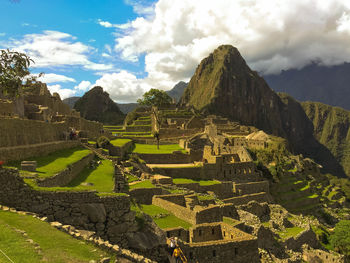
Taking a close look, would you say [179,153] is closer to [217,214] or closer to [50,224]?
[217,214]

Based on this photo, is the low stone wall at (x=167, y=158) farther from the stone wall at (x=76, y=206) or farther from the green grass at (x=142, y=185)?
the stone wall at (x=76, y=206)

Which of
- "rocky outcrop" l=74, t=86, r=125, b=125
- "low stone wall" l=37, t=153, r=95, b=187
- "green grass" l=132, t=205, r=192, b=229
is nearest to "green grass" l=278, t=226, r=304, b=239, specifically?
"green grass" l=132, t=205, r=192, b=229

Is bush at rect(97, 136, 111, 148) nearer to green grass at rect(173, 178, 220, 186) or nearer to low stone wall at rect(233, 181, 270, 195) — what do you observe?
green grass at rect(173, 178, 220, 186)

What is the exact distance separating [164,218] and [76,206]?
8497 millimetres

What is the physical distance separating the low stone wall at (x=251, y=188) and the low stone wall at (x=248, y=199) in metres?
1.12

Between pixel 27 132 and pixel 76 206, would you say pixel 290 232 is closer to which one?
pixel 76 206

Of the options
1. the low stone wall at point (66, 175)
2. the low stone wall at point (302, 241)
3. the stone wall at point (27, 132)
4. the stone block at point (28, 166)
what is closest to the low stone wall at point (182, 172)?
the low stone wall at point (66, 175)

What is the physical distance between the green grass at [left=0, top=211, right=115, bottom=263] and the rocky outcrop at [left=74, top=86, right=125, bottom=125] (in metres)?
87.0

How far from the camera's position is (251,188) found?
117 feet

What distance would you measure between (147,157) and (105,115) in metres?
66.2

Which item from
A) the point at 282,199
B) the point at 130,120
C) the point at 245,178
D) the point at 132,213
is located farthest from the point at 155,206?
the point at 130,120

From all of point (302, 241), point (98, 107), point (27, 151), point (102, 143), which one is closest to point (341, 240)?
point (302, 241)

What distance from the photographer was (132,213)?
1052 centimetres

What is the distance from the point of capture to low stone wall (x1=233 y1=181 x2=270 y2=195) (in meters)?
34.1
